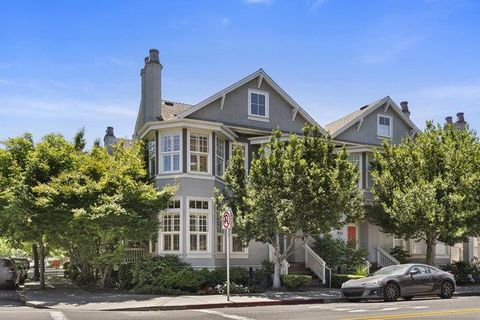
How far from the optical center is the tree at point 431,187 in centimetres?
2416

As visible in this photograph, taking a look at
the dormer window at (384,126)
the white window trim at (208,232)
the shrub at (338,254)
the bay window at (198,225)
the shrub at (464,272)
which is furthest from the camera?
the dormer window at (384,126)

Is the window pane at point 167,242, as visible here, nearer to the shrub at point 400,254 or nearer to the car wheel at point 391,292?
the car wheel at point 391,292

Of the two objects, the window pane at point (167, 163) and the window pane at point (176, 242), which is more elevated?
the window pane at point (167, 163)

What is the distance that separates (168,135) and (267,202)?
229 inches

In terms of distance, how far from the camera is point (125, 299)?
703 inches

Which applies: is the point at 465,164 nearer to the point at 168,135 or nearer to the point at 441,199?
the point at 441,199

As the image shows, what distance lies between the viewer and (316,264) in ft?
81.1

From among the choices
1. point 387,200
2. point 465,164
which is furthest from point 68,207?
point 465,164

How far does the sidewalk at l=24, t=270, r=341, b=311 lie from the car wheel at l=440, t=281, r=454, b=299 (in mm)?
3638

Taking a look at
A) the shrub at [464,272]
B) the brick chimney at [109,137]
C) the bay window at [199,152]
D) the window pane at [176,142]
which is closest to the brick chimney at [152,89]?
the window pane at [176,142]

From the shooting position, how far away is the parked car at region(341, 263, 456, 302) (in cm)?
1795

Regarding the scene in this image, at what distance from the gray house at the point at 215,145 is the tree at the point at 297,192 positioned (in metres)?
2.31

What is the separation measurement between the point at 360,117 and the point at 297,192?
11.4 meters

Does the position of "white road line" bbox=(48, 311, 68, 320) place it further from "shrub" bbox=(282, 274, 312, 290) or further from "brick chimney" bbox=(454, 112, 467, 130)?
"brick chimney" bbox=(454, 112, 467, 130)
